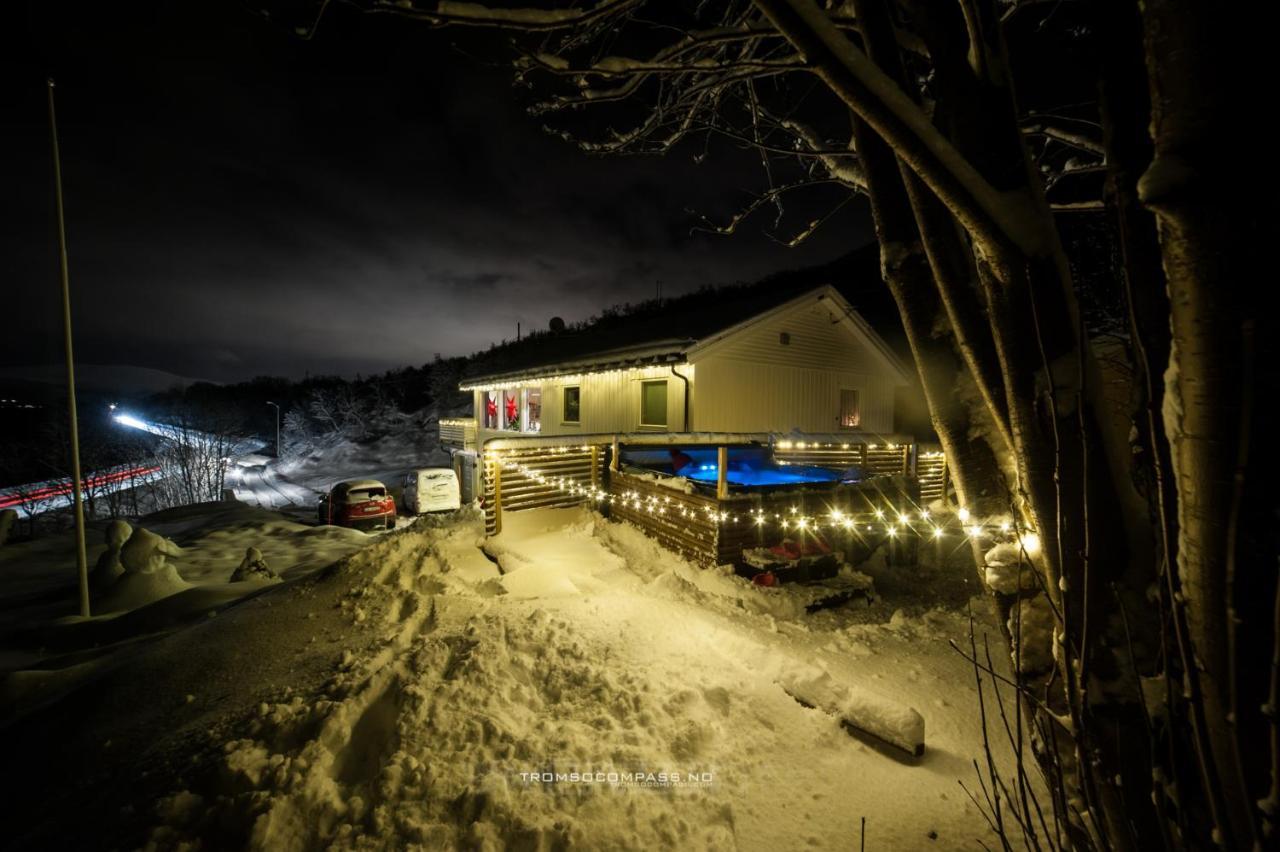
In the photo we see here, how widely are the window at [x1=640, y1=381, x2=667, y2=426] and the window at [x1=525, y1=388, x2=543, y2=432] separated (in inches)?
281

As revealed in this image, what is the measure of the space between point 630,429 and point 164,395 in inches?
3301

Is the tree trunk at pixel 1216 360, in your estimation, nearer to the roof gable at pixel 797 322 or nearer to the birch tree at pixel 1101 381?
the birch tree at pixel 1101 381

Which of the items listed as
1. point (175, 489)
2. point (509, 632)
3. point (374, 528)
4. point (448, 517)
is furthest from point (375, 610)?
point (175, 489)

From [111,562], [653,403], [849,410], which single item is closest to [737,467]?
[653,403]

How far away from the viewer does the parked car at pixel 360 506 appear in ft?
52.6

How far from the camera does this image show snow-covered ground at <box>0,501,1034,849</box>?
104 inches

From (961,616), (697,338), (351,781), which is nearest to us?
(351,781)

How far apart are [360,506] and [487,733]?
611 inches

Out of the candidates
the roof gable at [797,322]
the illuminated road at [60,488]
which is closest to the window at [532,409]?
the roof gable at [797,322]

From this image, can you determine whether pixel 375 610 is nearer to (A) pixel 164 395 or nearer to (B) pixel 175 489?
(B) pixel 175 489

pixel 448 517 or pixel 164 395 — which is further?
pixel 164 395

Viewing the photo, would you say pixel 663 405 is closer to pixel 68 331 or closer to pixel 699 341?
pixel 699 341

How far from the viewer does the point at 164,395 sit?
6612cm

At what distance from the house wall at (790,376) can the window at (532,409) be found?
935 centimetres
